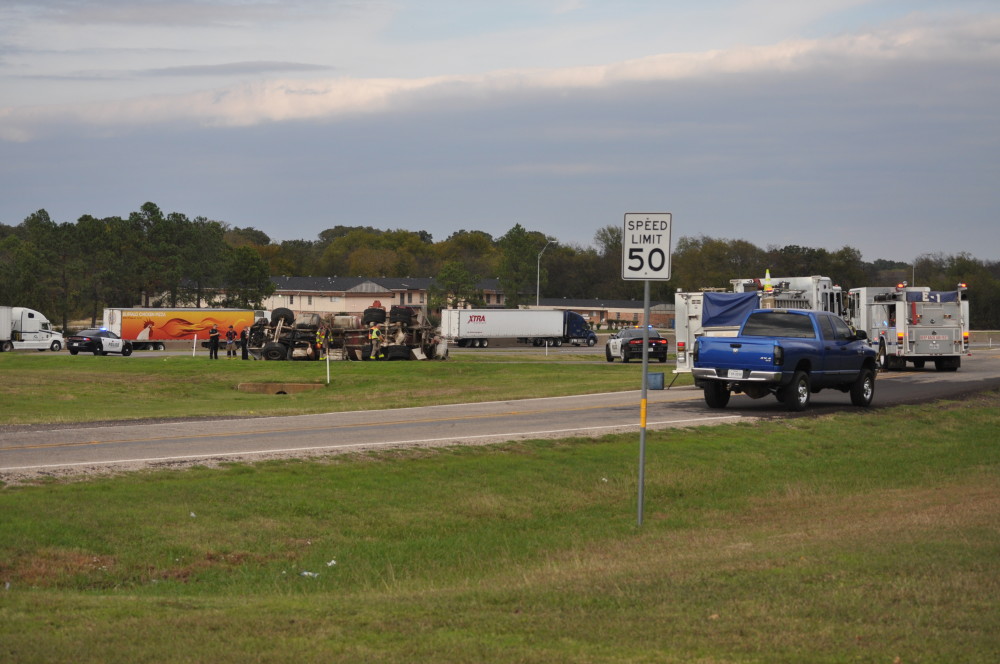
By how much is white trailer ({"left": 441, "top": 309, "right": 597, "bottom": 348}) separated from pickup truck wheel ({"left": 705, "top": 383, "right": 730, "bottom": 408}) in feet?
182

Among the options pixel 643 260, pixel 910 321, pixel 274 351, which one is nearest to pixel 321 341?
pixel 274 351

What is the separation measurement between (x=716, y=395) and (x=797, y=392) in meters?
1.91

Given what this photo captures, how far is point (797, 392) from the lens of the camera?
78.5ft

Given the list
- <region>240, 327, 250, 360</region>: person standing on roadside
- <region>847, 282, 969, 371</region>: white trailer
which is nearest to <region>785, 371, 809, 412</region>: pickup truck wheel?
<region>847, 282, 969, 371</region>: white trailer

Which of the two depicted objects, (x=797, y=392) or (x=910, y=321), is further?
(x=910, y=321)

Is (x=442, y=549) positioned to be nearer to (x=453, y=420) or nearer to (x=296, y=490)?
(x=296, y=490)

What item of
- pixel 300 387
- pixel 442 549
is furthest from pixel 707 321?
pixel 442 549

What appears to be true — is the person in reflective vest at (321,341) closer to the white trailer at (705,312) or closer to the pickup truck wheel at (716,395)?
the white trailer at (705,312)

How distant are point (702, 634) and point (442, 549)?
4930 millimetres

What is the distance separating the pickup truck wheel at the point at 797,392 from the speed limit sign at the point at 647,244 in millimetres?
12166

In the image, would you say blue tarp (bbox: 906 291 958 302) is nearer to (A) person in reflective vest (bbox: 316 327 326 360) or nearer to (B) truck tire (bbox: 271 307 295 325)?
(A) person in reflective vest (bbox: 316 327 326 360)

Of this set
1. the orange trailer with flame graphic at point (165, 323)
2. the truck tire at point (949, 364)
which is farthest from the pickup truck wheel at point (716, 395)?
the orange trailer with flame graphic at point (165, 323)

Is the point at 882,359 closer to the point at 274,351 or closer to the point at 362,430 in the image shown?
the point at 362,430

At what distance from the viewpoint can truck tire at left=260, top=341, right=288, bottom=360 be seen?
163 feet
